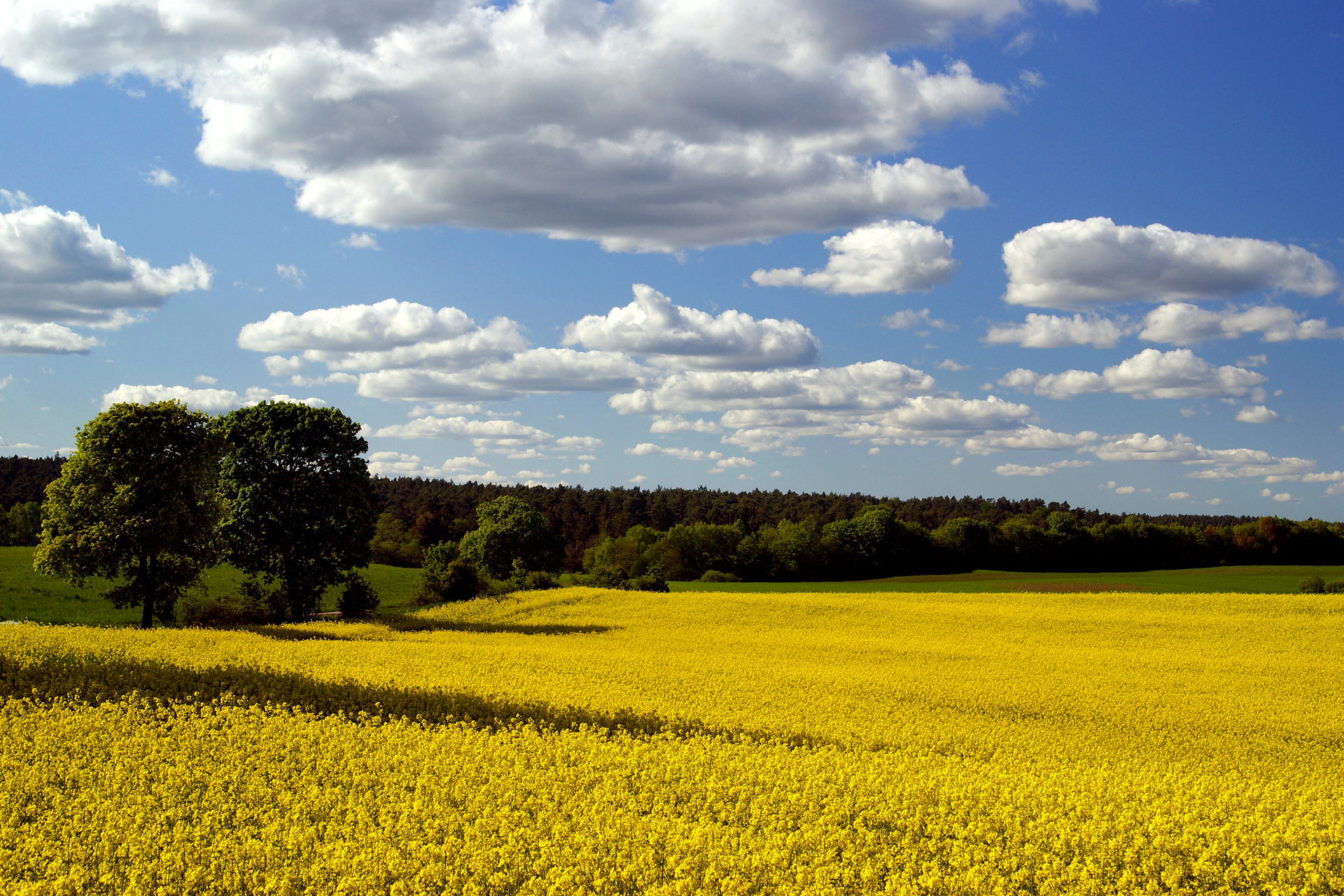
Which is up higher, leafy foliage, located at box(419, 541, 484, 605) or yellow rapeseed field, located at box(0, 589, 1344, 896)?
yellow rapeseed field, located at box(0, 589, 1344, 896)

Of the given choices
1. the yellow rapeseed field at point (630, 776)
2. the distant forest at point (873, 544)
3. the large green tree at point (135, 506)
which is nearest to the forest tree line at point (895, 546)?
the distant forest at point (873, 544)

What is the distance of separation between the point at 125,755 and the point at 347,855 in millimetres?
4984

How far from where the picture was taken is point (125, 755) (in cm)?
1094

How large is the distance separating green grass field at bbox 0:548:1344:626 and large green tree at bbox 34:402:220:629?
3.69 meters

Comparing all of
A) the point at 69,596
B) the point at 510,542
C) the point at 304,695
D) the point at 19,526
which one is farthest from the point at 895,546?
the point at 19,526

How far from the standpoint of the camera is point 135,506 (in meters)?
34.5

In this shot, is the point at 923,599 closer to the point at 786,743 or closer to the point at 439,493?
the point at 786,743

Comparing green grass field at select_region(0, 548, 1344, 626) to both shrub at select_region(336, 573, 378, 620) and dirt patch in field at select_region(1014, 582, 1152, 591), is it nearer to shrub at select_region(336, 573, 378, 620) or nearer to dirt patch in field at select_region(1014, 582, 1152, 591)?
dirt patch in field at select_region(1014, 582, 1152, 591)

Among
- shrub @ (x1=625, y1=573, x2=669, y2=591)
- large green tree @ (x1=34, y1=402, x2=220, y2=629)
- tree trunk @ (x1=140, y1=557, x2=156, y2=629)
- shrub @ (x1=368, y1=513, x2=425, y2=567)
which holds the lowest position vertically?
shrub @ (x1=368, y1=513, x2=425, y2=567)

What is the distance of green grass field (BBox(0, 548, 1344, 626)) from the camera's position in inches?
1638

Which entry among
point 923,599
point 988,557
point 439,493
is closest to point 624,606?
point 923,599

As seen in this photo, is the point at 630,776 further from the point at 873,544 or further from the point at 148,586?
the point at 873,544

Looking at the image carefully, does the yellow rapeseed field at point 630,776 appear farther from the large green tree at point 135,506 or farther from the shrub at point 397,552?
the shrub at point 397,552

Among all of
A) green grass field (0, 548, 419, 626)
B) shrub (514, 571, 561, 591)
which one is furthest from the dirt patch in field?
green grass field (0, 548, 419, 626)
